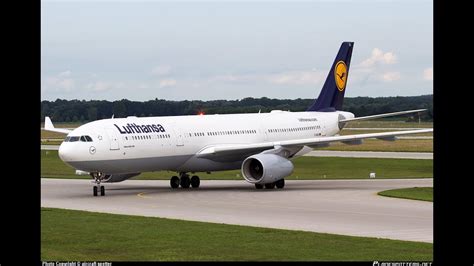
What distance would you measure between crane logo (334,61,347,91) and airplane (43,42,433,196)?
9.71 feet

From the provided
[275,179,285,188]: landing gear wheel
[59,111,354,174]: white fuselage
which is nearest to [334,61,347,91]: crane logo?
[59,111,354,174]: white fuselage

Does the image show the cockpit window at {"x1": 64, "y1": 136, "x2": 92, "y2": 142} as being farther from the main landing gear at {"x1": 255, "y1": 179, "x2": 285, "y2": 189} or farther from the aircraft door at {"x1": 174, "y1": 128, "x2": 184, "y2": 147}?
the main landing gear at {"x1": 255, "y1": 179, "x2": 285, "y2": 189}

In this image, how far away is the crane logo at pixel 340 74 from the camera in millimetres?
56469

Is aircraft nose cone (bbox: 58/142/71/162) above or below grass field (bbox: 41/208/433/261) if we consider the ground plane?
above

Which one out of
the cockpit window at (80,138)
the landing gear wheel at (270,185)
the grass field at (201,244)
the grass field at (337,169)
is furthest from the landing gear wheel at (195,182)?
the grass field at (201,244)

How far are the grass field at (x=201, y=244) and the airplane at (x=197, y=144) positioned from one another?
11177 mm

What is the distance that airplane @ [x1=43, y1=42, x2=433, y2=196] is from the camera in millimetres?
42219

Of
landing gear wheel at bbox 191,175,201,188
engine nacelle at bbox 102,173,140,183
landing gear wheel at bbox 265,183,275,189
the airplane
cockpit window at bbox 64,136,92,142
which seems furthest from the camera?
landing gear wheel at bbox 191,175,201,188

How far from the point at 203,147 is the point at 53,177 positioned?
1456 centimetres

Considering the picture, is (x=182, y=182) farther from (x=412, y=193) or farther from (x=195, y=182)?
(x=412, y=193)

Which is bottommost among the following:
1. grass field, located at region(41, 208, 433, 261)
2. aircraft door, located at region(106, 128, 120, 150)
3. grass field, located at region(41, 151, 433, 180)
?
grass field, located at region(41, 208, 433, 261)

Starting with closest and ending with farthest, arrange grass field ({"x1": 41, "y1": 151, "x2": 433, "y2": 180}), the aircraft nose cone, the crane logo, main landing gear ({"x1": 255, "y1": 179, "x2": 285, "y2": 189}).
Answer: the aircraft nose cone < main landing gear ({"x1": 255, "y1": 179, "x2": 285, "y2": 189}) < the crane logo < grass field ({"x1": 41, "y1": 151, "x2": 433, "y2": 180})
